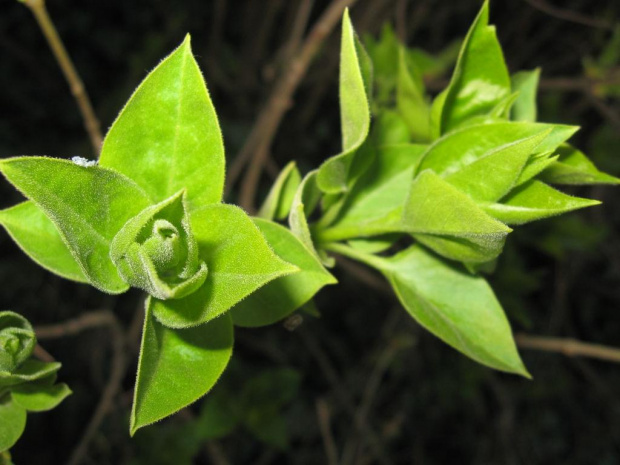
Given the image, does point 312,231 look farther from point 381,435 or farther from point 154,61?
point 381,435

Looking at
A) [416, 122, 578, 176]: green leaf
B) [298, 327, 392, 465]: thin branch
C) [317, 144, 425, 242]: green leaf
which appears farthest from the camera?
[298, 327, 392, 465]: thin branch

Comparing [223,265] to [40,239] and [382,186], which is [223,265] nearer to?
[40,239]

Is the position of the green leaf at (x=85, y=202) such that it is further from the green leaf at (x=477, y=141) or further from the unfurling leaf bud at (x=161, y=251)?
the green leaf at (x=477, y=141)

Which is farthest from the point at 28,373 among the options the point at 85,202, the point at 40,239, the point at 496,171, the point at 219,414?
the point at 219,414

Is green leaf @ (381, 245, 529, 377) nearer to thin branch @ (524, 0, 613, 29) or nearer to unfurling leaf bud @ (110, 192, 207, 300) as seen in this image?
unfurling leaf bud @ (110, 192, 207, 300)

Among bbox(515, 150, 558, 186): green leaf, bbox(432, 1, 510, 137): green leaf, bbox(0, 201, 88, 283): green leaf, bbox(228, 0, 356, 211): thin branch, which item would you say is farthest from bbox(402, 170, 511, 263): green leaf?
bbox(228, 0, 356, 211): thin branch
